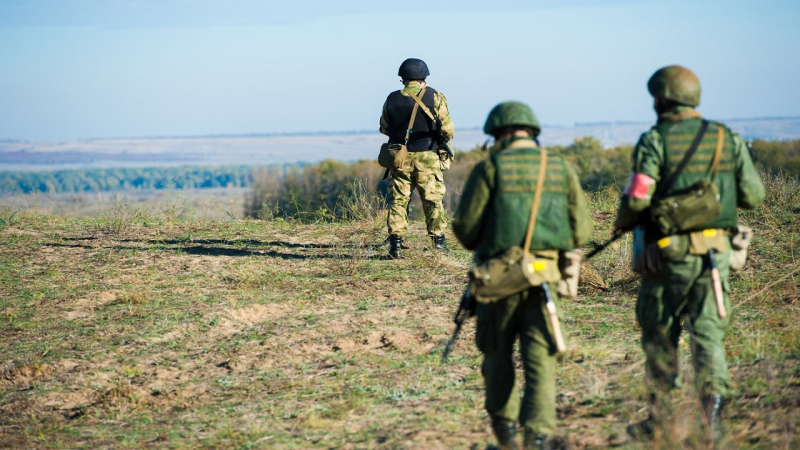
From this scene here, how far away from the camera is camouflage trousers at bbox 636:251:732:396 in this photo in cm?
379

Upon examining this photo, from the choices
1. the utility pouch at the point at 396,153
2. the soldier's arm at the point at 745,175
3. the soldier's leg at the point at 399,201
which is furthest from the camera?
the soldier's leg at the point at 399,201

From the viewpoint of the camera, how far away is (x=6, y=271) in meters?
8.93

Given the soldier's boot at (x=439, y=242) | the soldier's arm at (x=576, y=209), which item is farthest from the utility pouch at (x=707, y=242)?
the soldier's boot at (x=439, y=242)

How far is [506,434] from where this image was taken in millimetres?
3711

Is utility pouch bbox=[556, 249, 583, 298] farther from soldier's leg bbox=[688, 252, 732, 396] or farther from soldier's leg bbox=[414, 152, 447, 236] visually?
Result: soldier's leg bbox=[414, 152, 447, 236]

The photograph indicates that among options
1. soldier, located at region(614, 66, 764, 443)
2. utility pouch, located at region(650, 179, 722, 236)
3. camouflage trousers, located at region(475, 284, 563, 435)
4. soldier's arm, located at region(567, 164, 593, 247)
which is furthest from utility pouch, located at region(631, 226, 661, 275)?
camouflage trousers, located at region(475, 284, 563, 435)

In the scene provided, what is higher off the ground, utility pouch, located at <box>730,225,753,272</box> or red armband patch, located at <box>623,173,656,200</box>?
red armband patch, located at <box>623,173,656,200</box>

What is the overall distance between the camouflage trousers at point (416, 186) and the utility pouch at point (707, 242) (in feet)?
15.6

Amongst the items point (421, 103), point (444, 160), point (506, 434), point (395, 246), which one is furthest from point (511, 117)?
point (395, 246)

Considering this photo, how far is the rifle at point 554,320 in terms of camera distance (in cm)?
351

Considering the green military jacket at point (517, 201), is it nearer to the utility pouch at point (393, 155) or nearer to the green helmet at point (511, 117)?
the green helmet at point (511, 117)

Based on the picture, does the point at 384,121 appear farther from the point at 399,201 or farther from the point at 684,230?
the point at 684,230

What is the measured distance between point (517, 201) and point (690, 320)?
1.11 m

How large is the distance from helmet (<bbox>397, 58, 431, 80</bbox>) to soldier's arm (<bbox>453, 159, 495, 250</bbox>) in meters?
4.75
